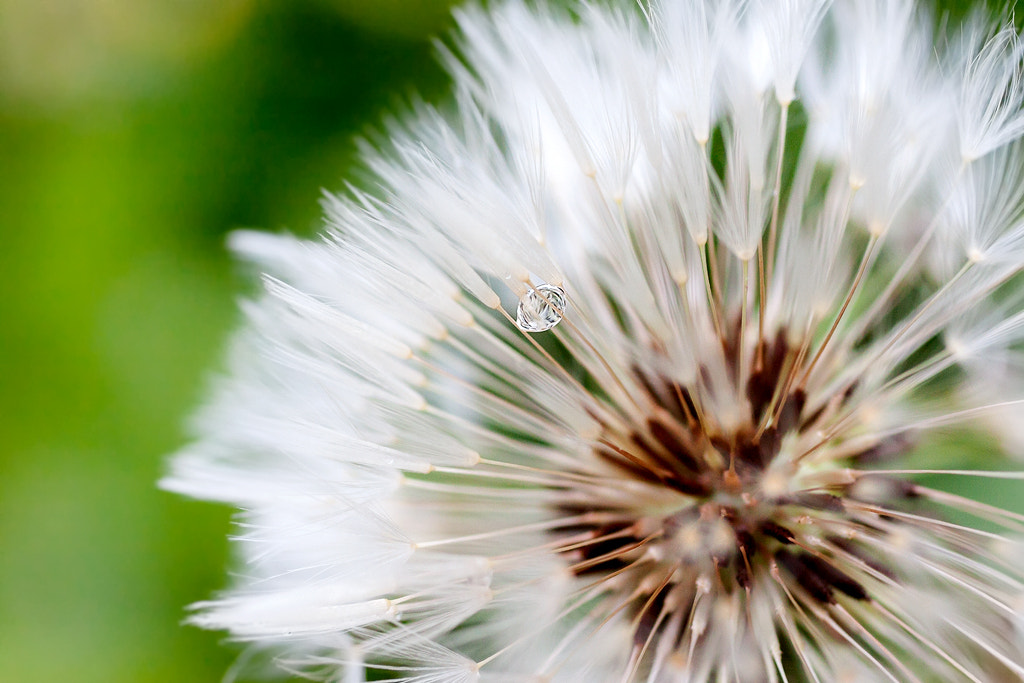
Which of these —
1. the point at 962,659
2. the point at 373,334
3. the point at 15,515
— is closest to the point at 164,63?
the point at 15,515

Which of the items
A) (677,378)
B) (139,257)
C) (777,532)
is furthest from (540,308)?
(139,257)

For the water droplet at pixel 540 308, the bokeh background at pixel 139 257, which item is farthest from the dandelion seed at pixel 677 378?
the bokeh background at pixel 139 257

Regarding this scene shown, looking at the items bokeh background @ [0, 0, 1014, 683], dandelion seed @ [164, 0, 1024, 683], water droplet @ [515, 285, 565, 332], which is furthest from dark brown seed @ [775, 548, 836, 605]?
bokeh background @ [0, 0, 1014, 683]

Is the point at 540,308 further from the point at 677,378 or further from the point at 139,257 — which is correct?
the point at 139,257

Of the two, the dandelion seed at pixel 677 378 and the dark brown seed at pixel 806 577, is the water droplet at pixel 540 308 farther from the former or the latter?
the dark brown seed at pixel 806 577

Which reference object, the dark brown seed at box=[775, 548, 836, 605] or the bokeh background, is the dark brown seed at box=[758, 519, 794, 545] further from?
the bokeh background

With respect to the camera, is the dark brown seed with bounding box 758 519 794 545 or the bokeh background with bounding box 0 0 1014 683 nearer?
the dark brown seed with bounding box 758 519 794 545

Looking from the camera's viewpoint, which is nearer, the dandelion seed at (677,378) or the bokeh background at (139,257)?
the dandelion seed at (677,378)
